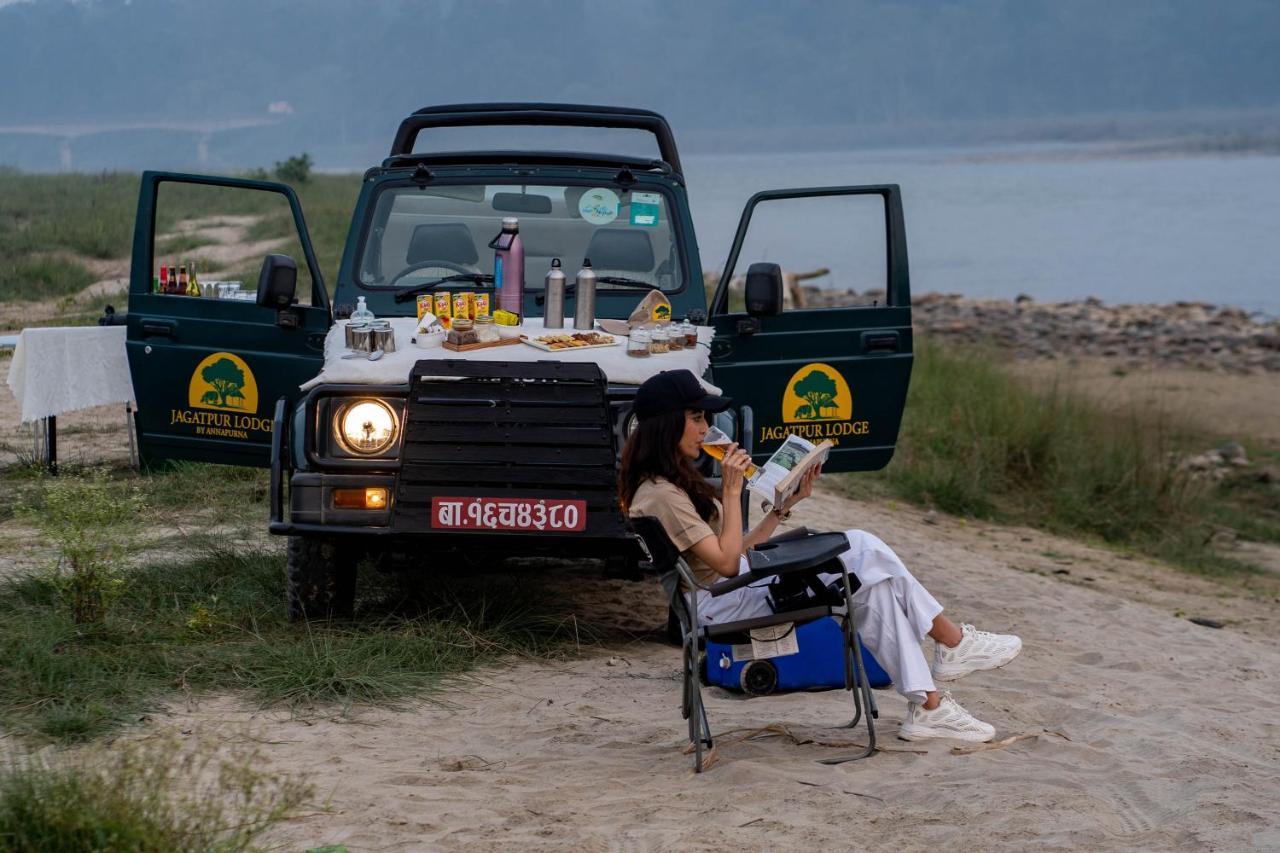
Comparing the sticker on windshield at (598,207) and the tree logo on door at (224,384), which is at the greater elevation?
the sticker on windshield at (598,207)

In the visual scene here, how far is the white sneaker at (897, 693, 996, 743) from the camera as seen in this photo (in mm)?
5469

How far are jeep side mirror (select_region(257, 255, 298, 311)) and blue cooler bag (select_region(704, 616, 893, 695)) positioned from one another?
225cm

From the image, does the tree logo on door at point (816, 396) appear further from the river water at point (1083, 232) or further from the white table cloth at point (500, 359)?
the river water at point (1083, 232)

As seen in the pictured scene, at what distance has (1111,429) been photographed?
14.1m

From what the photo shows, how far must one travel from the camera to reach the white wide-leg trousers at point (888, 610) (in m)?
5.36

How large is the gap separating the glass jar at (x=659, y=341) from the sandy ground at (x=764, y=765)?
3.99ft

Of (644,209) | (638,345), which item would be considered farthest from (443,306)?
(644,209)

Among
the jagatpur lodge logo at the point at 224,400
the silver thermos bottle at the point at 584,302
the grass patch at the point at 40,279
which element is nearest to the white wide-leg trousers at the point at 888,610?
the silver thermos bottle at the point at 584,302

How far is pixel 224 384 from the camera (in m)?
7.12

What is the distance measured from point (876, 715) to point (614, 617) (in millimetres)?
2274

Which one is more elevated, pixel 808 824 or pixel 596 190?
pixel 596 190

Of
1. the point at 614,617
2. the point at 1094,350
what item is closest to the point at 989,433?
the point at 614,617

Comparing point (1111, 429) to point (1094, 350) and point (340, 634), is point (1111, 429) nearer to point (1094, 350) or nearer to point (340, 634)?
point (340, 634)

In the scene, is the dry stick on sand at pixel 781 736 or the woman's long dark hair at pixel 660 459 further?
the dry stick on sand at pixel 781 736
